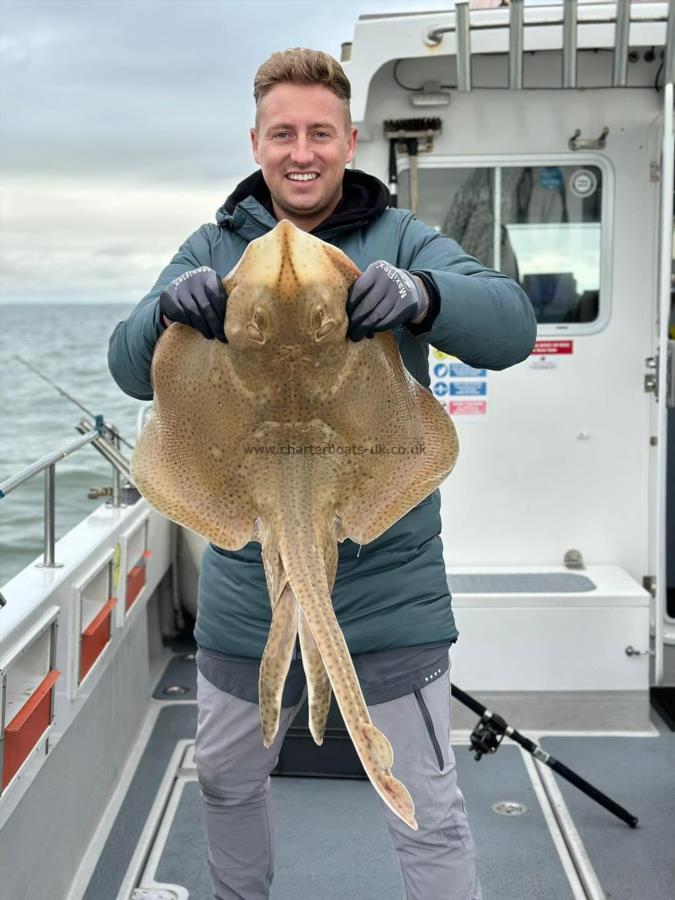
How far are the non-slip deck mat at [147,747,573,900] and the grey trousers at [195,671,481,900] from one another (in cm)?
93

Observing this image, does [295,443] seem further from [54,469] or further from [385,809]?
[54,469]

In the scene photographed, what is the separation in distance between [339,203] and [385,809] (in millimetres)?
1466

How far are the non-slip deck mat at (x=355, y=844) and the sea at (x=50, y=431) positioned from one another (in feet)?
4.72

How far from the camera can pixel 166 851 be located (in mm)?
3566

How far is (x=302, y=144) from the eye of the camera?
7.18ft

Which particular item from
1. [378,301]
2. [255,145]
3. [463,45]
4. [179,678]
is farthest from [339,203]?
[179,678]

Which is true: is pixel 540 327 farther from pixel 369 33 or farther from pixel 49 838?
pixel 49 838

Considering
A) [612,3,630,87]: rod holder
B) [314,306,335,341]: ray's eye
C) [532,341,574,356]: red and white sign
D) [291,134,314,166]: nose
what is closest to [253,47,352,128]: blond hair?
[291,134,314,166]: nose

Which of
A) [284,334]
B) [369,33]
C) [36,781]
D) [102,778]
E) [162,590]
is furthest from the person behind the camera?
[162,590]

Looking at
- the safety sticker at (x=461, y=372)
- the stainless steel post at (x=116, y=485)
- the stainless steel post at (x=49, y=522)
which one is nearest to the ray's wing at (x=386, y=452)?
the stainless steel post at (x=49, y=522)

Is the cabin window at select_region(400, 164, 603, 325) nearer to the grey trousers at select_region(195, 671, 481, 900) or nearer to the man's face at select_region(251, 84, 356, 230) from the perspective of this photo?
the man's face at select_region(251, 84, 356, 230)

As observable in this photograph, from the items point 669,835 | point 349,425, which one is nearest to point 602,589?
point 669,835

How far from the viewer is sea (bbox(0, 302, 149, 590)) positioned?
1488cm

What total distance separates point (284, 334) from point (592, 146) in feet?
11.8
